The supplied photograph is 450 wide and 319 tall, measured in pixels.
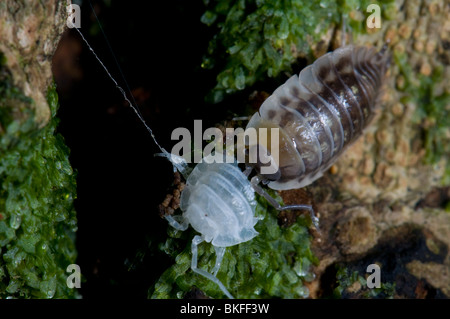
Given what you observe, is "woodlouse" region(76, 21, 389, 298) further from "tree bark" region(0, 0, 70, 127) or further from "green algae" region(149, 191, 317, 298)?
"tree bark" region(0, 0, 70, 127)

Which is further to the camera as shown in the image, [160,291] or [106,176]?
[106,176]

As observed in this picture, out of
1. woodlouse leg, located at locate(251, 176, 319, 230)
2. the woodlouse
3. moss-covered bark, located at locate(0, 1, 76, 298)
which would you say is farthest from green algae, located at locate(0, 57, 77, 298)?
woodlouse leg, located at locate(251, 176, 319, 230)

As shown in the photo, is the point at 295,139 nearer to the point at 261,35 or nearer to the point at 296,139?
the point at 296,139

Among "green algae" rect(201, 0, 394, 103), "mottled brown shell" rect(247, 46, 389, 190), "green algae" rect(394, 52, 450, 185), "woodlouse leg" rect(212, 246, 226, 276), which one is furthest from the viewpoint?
"green algae" rect(394, 52, 450, 185)

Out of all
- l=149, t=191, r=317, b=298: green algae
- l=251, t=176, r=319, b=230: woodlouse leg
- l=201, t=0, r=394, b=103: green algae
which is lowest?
l=149, t=191, r=317, b=298: green algae

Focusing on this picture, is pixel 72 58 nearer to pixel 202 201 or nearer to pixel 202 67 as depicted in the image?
pixel 202 67

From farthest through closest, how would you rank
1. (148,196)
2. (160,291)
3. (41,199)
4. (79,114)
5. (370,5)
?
(79,114) < (370,5) < (148,196) < (160,291) < (41,199)

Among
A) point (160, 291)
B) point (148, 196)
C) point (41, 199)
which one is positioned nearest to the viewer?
point (41, 199)

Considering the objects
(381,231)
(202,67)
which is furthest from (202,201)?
(381,231)
